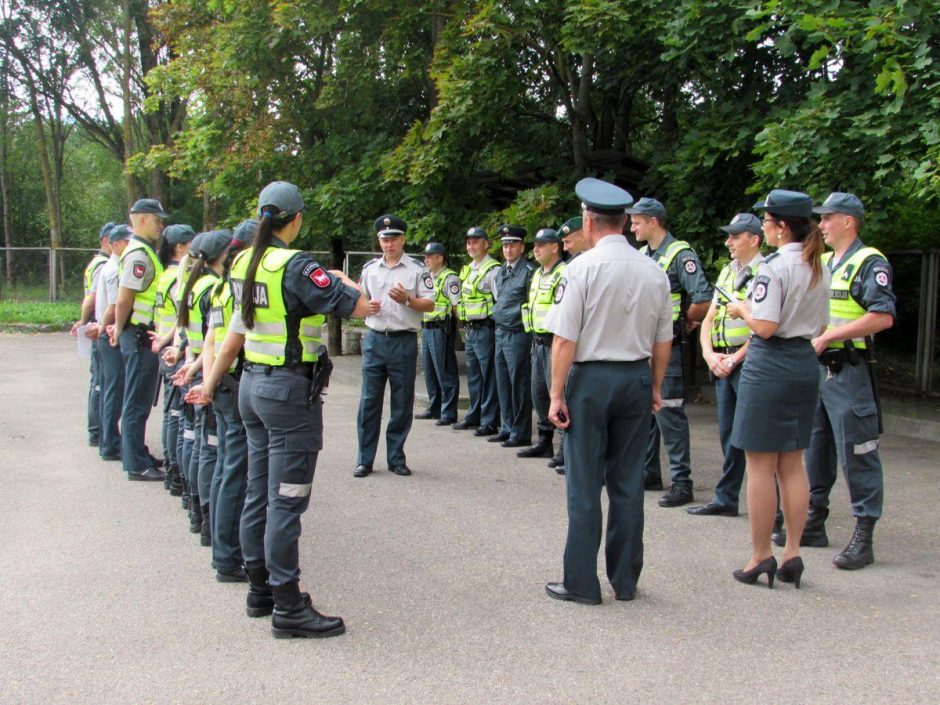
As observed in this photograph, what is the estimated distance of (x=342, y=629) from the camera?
13.7 ft

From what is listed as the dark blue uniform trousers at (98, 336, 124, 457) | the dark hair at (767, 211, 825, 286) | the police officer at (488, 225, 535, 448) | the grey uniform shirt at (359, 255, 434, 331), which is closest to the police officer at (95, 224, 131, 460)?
the dark blue uniform trousers at (98, 336, 124, 457)

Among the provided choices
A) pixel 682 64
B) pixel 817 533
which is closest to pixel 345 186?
pixel 682 64

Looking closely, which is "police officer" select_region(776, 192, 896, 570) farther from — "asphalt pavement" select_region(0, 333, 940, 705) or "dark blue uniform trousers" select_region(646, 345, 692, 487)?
"dark blue uniform trousers" select_region(646, 345, 692, 487)

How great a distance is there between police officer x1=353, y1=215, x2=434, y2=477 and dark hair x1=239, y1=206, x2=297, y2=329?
3.22 metres

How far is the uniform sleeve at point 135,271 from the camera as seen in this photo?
7.16 metres

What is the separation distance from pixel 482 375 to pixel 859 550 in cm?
510

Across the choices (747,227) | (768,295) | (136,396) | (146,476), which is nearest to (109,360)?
(136,396)

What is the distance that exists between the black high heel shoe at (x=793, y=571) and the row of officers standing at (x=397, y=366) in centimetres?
2

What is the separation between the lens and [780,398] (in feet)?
15.1

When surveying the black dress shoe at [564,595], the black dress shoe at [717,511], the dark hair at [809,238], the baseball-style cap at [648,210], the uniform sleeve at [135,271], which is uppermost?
the baseball-style cap at [648,210]

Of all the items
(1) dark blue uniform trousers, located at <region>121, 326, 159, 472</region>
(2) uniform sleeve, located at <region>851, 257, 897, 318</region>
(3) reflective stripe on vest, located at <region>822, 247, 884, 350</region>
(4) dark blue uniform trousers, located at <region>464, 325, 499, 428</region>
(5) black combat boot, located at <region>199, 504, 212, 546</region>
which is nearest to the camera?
(2) uniform sleeve, located at <region>851, 257, 897, 318</region>

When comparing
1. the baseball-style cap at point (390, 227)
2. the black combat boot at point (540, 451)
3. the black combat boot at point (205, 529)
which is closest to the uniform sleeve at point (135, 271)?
the baseball-style cap at point (390, 227)

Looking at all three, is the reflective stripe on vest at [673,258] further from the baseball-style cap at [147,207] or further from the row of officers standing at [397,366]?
the baseball-style cap at [147,207]

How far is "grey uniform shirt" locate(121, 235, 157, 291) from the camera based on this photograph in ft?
23.5
